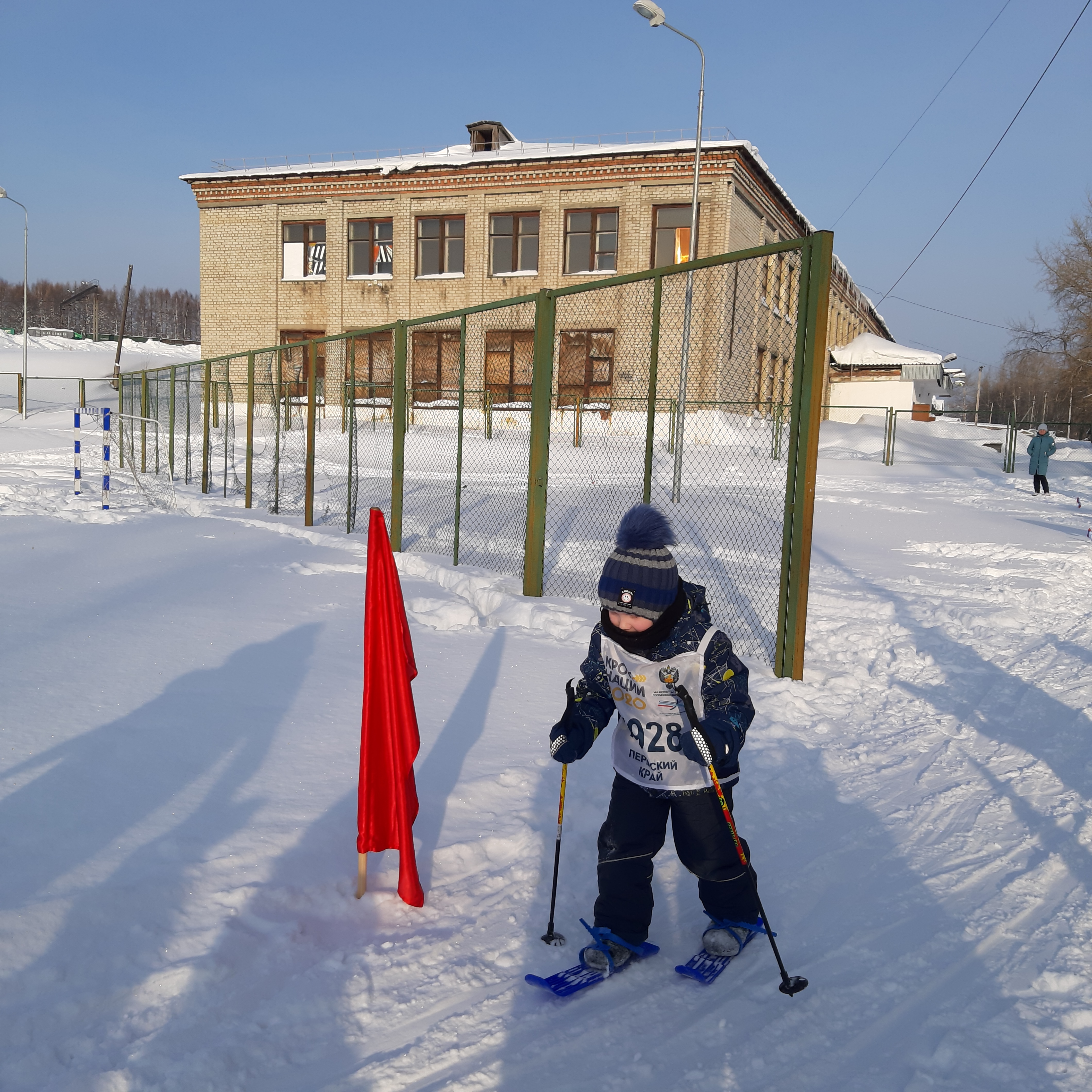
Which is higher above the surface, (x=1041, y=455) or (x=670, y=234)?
(x=670, y=234)

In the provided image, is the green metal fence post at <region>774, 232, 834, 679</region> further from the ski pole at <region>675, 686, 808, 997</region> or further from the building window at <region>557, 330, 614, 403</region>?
the building window at <region>557, 330, 614, 403</region>

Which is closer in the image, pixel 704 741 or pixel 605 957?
pixel 704 741

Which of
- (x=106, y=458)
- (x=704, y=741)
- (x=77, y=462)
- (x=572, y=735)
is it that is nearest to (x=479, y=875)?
(x=572, y=735)

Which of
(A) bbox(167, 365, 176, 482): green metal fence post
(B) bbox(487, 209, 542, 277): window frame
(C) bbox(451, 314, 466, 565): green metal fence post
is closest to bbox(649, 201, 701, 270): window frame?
(B) bbox(487, 209, 542, 277): window frame

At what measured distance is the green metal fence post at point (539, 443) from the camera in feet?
24.6

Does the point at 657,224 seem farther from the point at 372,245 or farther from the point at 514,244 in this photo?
the point at 372,245

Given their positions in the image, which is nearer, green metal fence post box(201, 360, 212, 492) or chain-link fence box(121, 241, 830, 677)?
chain-link fence box(121, 241, 830, 677)

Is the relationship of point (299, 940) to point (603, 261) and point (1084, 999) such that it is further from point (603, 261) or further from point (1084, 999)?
point (603, 261)

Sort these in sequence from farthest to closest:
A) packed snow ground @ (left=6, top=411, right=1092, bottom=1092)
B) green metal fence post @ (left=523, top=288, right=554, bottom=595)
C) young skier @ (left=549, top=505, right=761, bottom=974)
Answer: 1. green metal fence post @ (left=523, top=288, right=554, bottom=595)
2. young skier @ (left=549, top=505, right=761, bottom=974)
3. packed snow ground @ (left=6, top=411, right=1092, bottom=1092)

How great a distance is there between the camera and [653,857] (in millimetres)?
2877

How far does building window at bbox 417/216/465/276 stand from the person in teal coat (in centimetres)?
1807

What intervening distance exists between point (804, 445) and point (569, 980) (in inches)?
145

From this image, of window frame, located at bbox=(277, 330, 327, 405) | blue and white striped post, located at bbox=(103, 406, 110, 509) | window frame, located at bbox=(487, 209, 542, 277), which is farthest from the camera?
window frame, located at bbox=(487, 209, 542, 277)

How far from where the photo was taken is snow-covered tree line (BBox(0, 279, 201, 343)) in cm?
9694
